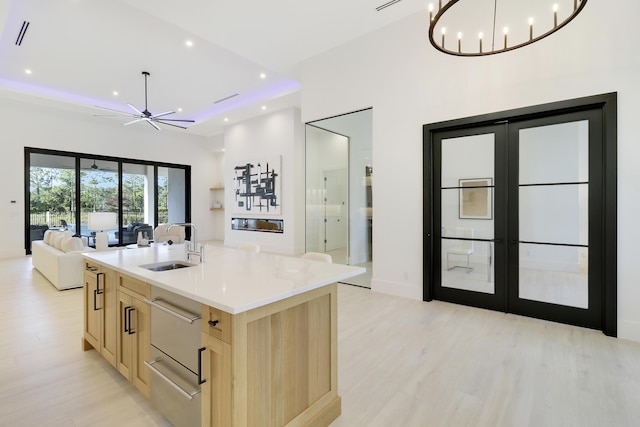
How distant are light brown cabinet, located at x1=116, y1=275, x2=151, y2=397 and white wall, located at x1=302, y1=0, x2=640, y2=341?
10.5 ft

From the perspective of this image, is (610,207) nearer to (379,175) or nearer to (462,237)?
(462,237)

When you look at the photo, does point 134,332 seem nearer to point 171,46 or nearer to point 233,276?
point 233,276

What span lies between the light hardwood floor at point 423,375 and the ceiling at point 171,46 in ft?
12.8

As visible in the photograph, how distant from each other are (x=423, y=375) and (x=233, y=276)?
64.1 inches

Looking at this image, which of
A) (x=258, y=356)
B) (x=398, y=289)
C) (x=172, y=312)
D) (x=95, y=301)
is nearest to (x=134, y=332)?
(x=172, y=312)

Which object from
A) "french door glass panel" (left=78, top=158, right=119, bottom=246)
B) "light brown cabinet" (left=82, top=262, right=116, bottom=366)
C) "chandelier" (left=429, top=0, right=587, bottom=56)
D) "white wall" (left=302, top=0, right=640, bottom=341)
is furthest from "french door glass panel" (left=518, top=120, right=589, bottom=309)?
"french door glass panel" (left=78, top=158, right=119, bottom=246)

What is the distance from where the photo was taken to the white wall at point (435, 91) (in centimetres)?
280

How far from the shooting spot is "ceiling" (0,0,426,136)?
12.8 feet

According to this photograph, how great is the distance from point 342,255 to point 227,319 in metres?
4.37

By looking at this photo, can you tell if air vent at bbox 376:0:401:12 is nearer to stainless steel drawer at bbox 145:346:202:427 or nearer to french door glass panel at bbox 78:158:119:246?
stainless steel drawer at bbox 145:346:202:427

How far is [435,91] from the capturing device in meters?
3.84

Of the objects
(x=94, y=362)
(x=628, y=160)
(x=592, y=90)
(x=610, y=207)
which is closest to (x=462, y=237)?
(x=610, y=207)

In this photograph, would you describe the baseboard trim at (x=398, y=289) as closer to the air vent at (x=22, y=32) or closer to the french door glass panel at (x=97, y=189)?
the air vent at (x=22, y=32)

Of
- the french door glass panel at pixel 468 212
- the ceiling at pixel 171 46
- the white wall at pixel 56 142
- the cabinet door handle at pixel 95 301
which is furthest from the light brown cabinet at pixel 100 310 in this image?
the white wall at pixel 56 142
